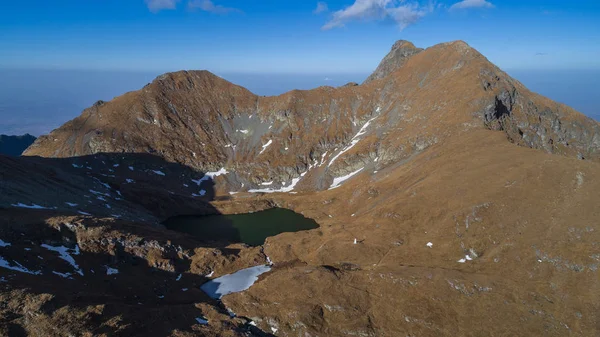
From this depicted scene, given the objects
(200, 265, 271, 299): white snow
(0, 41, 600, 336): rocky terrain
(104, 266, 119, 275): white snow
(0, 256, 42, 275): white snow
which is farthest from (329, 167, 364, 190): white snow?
(0, 256, 42, 275): white snow

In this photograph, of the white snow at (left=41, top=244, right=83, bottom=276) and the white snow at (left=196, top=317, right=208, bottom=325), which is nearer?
the white snow at (left=196, top=317, right=208, bottom=325)

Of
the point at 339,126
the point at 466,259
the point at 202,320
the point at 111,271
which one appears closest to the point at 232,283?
the point at 202,320

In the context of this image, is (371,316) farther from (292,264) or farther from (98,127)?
(98,127)

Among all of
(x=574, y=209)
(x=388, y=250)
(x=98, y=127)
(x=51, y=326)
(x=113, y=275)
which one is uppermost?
(x=98, y=127)

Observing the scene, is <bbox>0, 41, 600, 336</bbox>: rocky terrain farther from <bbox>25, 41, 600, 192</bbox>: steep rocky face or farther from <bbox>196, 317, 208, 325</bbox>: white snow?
<bbox>25, 41, 600, 192</bbox>: steep rocky face

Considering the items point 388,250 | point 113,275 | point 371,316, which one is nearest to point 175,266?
point 113,275

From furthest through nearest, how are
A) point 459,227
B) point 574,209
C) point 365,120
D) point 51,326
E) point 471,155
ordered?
point 365,120 → point 471,155 → point 459,227 → point 574,209 → point 51,326

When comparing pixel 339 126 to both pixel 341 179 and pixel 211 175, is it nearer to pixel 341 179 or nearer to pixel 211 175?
pixel 341 179
